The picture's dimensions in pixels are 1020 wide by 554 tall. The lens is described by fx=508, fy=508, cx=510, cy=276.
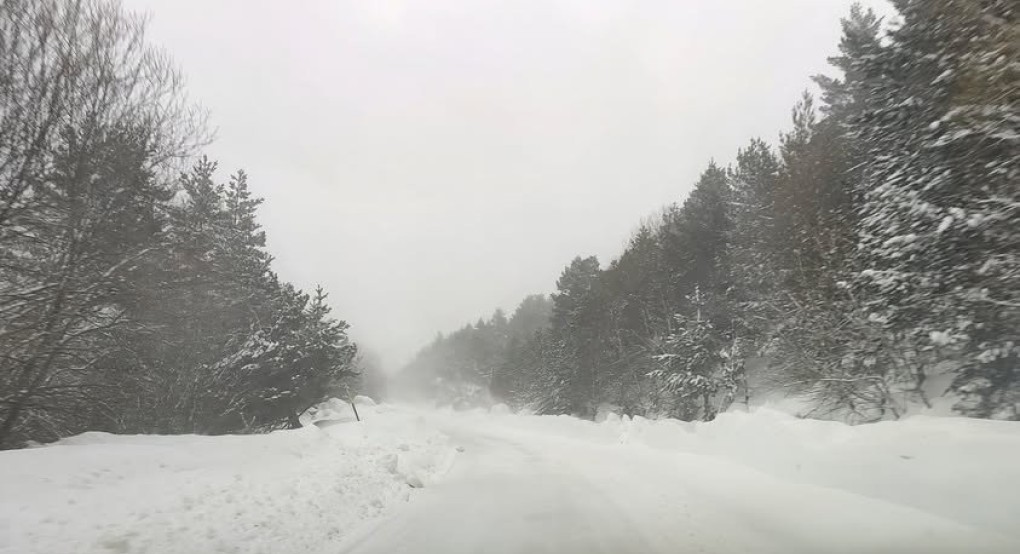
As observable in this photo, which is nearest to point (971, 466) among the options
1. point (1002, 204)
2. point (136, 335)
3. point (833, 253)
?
point (1002, 204)

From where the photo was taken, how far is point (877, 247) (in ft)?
43.9

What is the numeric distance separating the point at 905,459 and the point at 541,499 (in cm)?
577

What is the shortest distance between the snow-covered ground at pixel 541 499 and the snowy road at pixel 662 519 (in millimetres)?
Result: 35

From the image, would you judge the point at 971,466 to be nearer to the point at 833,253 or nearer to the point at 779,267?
the point at 833,253

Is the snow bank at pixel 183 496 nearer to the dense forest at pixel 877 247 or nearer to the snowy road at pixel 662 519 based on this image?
the snowy road at pixel 662 519

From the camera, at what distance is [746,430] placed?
1259cm

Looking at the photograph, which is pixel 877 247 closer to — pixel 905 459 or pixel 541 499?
pixel 905 459

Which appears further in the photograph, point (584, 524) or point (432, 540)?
point (584, 524)

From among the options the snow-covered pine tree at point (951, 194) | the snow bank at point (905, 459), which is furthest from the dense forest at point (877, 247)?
the snow bank at point (905, 459)

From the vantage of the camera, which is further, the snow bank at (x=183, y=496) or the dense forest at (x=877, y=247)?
the dense forest at (x=877, y=247)

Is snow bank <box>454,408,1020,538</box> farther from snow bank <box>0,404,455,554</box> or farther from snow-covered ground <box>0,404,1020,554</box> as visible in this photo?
snow bank <box>0,404,455,554</box>

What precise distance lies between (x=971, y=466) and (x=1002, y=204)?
5689mm

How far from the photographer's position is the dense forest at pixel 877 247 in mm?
9750

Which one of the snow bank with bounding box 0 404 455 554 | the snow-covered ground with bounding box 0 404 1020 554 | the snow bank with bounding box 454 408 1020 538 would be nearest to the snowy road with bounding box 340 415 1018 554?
the snow-covered ground with bounding box 0 404 1020 554
